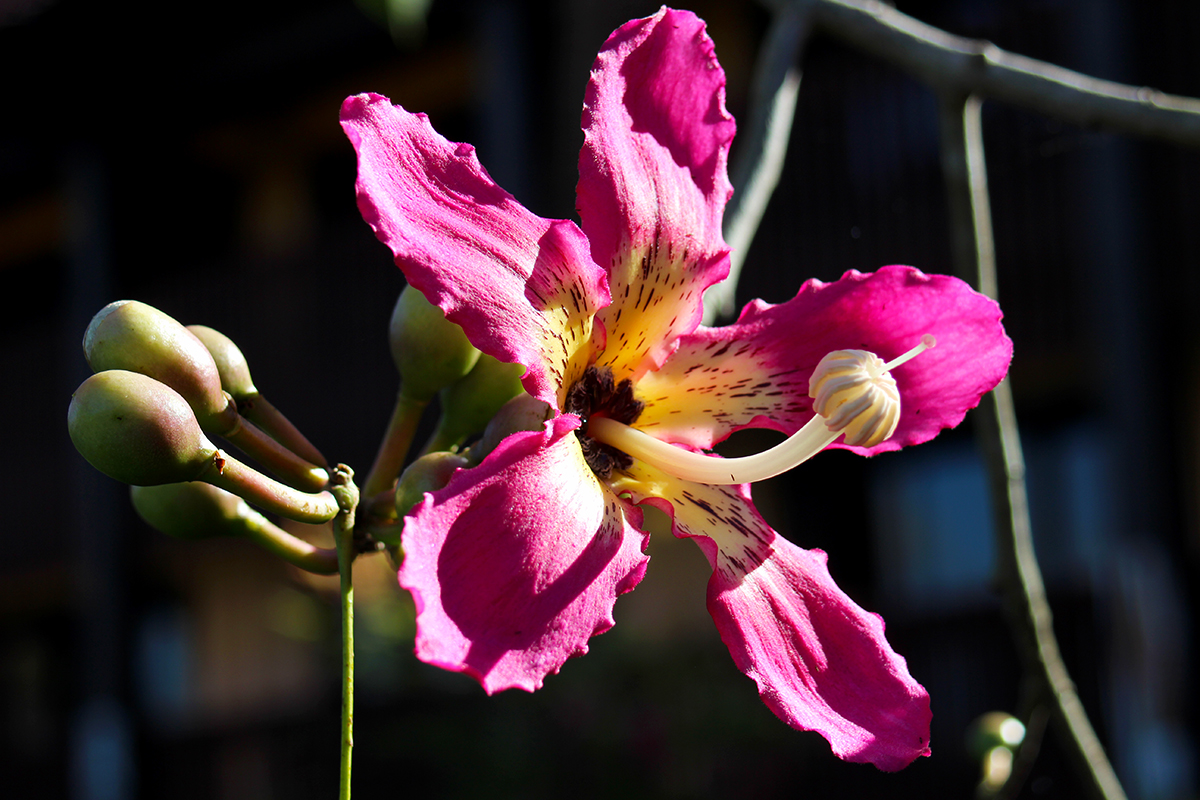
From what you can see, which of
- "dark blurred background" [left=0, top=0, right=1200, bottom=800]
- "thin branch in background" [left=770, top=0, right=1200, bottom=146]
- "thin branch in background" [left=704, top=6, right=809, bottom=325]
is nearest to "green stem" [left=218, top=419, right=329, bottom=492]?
"thin branch in background" [left=704, top=6, right=809, bottom=325]

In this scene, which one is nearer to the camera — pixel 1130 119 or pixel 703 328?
pixel 703 328

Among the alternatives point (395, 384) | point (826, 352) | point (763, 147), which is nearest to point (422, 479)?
point (826, 352)

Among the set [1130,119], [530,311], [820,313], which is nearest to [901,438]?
[820,313]

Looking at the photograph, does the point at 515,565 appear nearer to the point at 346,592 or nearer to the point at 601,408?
the point at 346,592

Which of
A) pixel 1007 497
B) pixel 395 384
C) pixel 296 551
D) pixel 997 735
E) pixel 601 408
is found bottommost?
pixel 395 384

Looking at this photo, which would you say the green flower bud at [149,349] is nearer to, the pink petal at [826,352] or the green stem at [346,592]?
the green stem at [346,592]

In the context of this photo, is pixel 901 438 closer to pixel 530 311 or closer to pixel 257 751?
pixel 530 311
